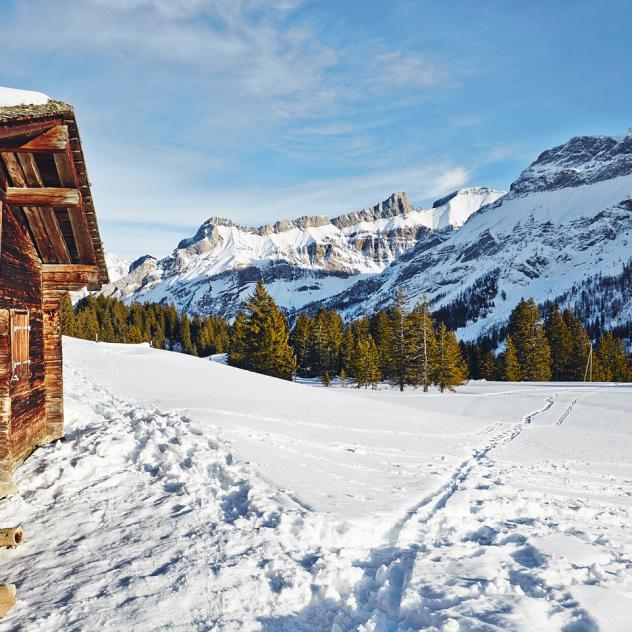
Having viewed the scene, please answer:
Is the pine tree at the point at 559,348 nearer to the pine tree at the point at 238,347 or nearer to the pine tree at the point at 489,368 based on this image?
the pine tree at the point at 489,368

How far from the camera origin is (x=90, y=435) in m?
11.3

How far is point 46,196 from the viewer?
7.75 metres

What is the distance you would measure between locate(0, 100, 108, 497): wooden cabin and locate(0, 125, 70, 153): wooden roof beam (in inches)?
0.5

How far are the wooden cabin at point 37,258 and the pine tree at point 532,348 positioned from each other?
2066 inches

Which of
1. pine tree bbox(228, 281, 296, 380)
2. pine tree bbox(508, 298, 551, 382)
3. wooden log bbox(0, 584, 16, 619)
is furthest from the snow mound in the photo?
pine tree bbox(508, 298, 551, 382)

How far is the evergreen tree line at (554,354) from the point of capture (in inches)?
2132

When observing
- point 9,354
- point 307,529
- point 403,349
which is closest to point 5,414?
point 9,354

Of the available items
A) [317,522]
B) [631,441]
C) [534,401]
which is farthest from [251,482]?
[534,401]

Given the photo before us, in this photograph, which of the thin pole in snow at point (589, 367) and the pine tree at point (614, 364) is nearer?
the thin pole in snow at point (589, 367)

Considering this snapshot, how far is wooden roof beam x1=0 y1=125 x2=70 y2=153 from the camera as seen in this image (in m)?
6.68

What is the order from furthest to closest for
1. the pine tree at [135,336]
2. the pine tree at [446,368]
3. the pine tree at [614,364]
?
the pine tree at [135,336] → the pine tree at [614,364] → the pine tree at [446,368]

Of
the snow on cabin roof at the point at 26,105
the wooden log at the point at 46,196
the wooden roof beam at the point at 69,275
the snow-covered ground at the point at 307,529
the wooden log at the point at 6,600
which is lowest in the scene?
the snow-covered ground at the point at 307,529

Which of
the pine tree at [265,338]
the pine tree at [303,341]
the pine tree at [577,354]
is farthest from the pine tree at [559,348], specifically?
the pine tree at [265,338]

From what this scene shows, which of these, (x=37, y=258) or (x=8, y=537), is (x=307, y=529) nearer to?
(x=8, y=537)
